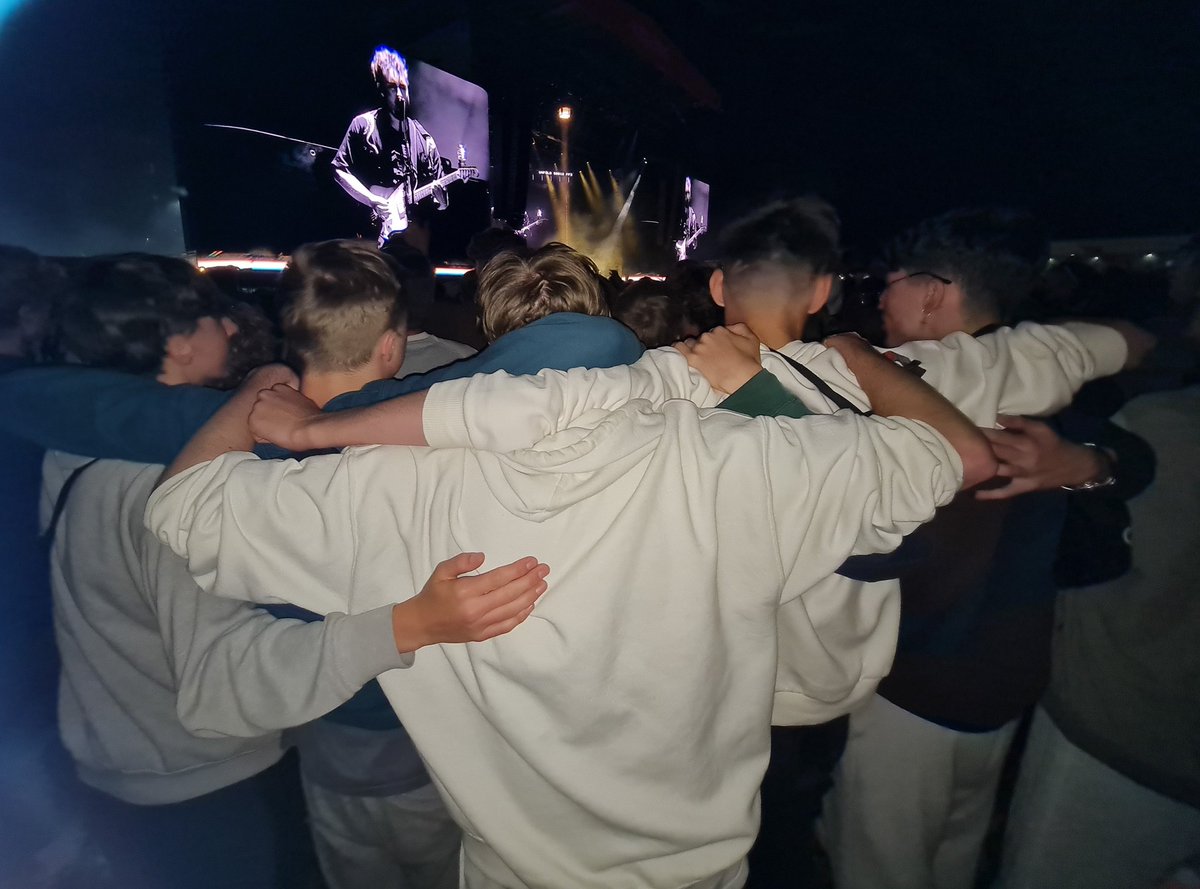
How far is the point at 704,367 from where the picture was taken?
0.93m

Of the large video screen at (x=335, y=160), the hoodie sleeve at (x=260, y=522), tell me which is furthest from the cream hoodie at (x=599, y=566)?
the large video screen at (x=335, y=160)

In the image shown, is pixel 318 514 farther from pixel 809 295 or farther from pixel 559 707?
pixel 809 295

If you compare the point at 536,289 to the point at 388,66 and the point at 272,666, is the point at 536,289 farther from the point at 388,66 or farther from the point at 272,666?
the point at 388,66

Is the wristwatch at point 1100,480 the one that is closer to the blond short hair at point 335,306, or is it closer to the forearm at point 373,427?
the forearm at point 373,427

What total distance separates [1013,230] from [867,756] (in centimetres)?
131

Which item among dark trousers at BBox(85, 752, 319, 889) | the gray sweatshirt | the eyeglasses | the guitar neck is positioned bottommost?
dark trousers at BBox(85, 752, 319, 889)

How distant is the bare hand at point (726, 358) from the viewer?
906 millimetres

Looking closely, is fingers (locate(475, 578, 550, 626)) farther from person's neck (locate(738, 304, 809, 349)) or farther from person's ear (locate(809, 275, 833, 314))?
person's ear (locate(809, 275, 833, 314))

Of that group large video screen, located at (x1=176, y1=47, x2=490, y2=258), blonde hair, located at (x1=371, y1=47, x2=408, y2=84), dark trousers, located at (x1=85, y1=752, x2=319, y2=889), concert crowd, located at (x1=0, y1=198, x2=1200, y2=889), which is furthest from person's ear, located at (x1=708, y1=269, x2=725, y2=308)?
blonde hair, located at (x1=371, y1=47, x2=408, y2=84)

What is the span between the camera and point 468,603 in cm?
74

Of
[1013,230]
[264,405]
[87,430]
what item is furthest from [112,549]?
[1013,230]

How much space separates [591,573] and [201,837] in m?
1.17

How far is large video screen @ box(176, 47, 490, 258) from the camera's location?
2.60 meters

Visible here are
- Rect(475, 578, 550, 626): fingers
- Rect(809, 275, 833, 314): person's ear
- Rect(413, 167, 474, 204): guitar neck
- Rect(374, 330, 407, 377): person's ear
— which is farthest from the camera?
Rect(413, 167, 474, 204): guitar neck
